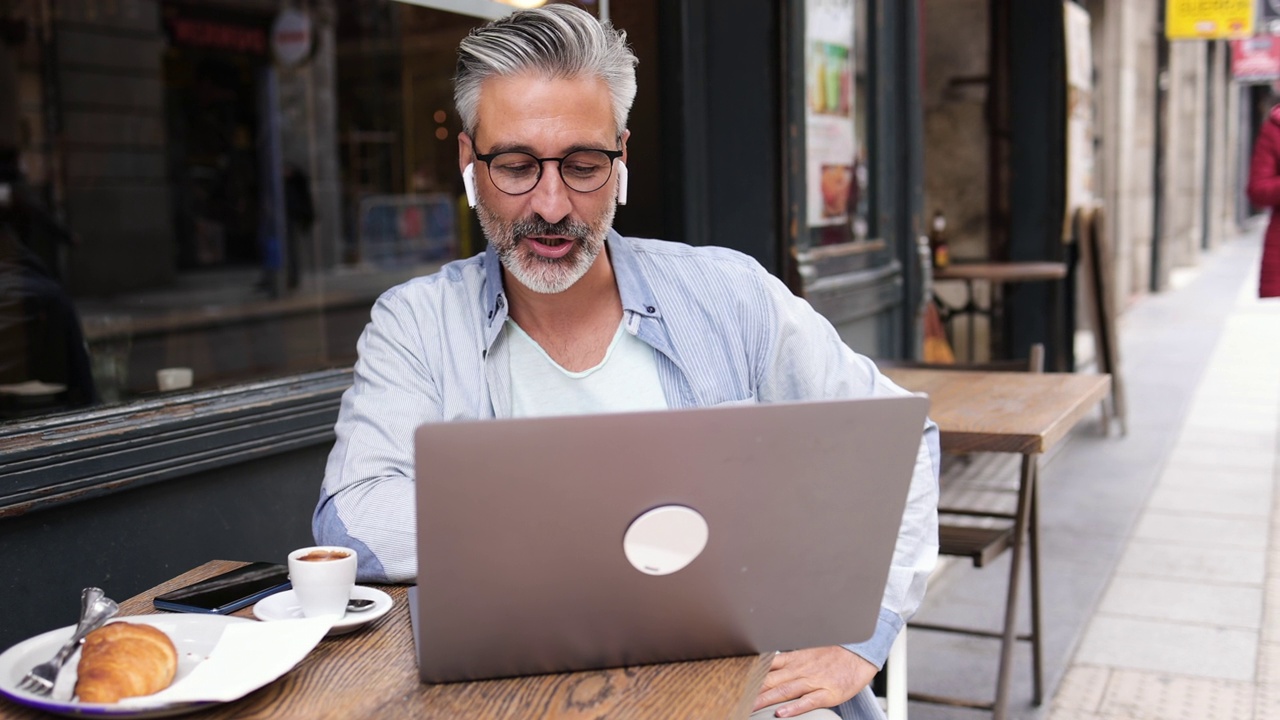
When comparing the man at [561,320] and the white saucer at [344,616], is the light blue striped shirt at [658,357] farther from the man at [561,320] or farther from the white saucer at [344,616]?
→ the white saucer at [344,616]

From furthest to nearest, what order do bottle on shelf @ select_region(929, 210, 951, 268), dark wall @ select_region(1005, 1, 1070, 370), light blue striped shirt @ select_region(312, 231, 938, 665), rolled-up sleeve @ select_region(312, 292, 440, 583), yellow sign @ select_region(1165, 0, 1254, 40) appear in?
yellow sign @ select_region(1165, 0, 1254, 40)
dark wall @ select_region(1005, 1, 1070, 370)
bottle on shelf @ select_region(929, 210, 951, 268)
light blue striped shirt @ select_region(312, 231, 938, 665)
rolled-up sleeve @ select_region(312, 292, 440, 583)

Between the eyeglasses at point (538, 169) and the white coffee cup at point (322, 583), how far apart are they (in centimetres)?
57

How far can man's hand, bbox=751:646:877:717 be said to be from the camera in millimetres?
1386

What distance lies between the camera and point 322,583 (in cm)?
132

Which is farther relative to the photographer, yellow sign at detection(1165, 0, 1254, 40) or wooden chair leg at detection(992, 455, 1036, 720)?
yellow sign at detection(1165, 0, 1254, 40)

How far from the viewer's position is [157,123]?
506 inches

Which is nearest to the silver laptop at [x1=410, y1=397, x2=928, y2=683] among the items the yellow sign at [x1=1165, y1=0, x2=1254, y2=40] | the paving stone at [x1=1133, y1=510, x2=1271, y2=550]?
the paving stone at [x1=1133, y1=510, x2=1271, y2=550]

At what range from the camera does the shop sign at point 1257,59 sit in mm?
18922

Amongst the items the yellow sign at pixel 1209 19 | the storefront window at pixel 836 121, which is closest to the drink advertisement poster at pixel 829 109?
the storefront window at pixel 836 121

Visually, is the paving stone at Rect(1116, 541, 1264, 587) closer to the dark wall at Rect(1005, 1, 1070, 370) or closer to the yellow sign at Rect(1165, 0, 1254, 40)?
the dark wall at Rect(1005, 1, 1070, 370)

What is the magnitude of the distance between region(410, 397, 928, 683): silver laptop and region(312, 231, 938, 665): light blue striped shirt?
1.35 feet

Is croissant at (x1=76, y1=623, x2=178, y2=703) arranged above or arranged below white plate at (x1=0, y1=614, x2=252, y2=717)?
above

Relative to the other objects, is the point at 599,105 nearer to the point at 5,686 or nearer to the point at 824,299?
the point at 5,686

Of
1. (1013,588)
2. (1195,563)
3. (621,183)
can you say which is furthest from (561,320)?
(1195,563)
